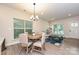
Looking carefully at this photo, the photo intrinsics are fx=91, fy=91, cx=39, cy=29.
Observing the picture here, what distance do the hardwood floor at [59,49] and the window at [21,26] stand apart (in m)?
0.29

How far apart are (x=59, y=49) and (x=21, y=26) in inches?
37.6

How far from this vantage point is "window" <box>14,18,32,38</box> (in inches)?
74.6

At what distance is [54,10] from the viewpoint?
1912 mm

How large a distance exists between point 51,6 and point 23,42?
0.96 metres

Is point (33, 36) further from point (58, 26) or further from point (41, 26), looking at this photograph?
point (58, 26)

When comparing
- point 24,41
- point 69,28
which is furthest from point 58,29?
point 24,41

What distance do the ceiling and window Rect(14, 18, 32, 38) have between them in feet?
0.77

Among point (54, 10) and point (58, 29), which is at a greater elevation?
point (54, 10)

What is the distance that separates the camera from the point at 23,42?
200 centimetres

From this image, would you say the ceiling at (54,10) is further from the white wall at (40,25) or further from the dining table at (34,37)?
the dining table at (34,37)

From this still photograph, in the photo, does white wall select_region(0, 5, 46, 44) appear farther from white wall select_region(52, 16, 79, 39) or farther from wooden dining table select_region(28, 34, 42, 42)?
white wall select_region(52, 16, 79, 39)

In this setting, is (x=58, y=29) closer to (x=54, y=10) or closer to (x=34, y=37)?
(x=54, y=10)

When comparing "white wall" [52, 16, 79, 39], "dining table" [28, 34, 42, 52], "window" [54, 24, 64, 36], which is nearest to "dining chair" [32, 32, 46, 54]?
"dining table" [28, 34, 42, 52]

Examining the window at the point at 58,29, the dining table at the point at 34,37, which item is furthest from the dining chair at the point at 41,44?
the window at the point at 58,29
